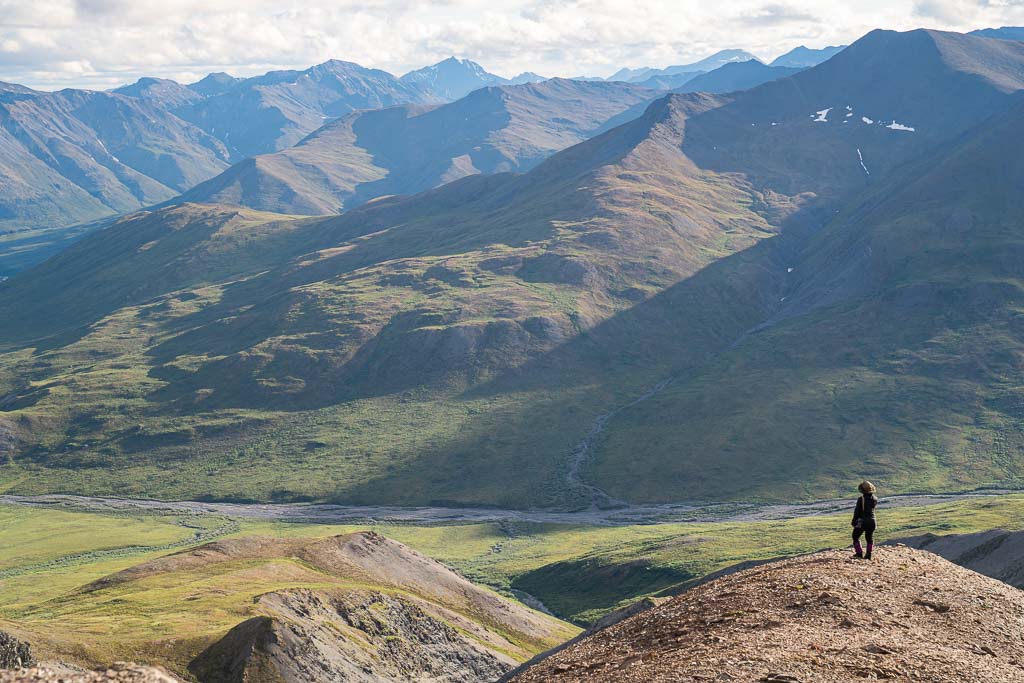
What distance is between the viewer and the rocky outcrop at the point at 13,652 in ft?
206

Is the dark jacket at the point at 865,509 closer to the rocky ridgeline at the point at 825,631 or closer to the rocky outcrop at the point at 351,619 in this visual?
the rocky ridgeline at the point at 825,631

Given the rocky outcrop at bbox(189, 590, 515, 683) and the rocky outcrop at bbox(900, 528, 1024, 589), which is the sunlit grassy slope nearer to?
the rocky outcrop at bbox(189, 590, 515, 683)

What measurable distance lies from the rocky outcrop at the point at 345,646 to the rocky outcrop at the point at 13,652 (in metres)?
12.1

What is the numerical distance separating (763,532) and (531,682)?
457 feet

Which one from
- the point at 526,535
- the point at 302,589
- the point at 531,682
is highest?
the point at 531,682

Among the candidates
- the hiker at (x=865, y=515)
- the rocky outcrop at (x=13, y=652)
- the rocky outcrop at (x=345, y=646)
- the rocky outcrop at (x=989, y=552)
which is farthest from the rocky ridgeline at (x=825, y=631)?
the rocky outcrop at (x=13, y=652)

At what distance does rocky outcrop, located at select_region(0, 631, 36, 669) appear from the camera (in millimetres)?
62669

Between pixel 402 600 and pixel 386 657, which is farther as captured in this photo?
pixel 402 600

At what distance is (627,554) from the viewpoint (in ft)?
520

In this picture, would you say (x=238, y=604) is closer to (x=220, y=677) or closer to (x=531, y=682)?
(x=220, y=677)

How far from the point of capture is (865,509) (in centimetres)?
4416

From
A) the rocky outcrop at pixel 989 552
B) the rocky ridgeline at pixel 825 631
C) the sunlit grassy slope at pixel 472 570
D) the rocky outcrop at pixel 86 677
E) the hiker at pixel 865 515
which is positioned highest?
the hiker at pixel 865 515

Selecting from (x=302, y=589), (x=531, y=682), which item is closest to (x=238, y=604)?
(x=302, y=589)

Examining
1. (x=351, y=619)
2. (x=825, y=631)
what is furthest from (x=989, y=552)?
(x=351, y=619)
